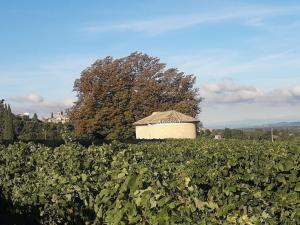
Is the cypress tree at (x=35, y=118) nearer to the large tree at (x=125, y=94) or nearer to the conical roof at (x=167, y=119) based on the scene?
the large tree at (x=125, y=94)

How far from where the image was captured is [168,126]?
181ft

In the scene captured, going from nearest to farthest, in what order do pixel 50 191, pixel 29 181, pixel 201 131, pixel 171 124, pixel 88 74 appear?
pixel 50 191, pixel 29 181, pixel 171 124, pixel 88 74, pixel 201 131

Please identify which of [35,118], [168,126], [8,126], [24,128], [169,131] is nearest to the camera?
[168,126]

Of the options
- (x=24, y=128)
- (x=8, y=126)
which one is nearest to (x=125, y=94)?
(x=8, y=126)

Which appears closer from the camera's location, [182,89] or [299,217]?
[299,217]

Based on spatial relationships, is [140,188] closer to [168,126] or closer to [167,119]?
[167,119]

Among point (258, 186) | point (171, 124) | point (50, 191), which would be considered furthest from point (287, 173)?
point (171, 124)

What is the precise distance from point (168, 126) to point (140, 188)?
50813 mm

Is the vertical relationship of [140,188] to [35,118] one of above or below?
below

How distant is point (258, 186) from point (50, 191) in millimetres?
2619

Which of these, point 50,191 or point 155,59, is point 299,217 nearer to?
point 50,191

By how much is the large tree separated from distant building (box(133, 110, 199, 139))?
477cm

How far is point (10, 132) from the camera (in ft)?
194

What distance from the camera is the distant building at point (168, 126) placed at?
5444 centimetres
